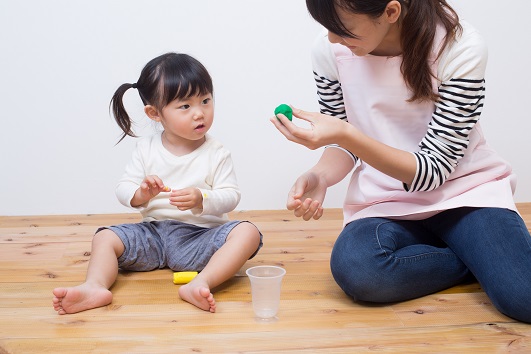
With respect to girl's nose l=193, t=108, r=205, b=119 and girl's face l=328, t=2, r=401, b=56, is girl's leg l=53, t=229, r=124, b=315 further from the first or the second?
girl's face l=328, t=2, r=401, b=56

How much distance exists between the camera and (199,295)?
1384mm

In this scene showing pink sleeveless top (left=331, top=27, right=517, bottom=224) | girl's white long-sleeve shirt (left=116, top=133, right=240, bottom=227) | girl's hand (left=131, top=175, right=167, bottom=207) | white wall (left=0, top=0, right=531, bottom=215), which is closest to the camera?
pink sleeveless top (left=331, top=27, right=517, bottom=224)

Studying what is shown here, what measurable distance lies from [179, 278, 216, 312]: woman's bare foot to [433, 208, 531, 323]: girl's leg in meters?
0.53

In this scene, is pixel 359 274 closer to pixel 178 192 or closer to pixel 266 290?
pixel 266 290

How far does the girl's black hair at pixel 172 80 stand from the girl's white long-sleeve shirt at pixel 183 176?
13cm

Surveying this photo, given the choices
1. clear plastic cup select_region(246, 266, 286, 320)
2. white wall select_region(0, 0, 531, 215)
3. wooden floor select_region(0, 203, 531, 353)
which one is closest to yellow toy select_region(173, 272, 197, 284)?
wooden floor select_region(0, 203, 531, 353)

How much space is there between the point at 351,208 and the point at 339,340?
1.43ft

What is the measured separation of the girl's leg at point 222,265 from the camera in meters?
1.39

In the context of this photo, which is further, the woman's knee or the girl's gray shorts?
the girl's gray shorts

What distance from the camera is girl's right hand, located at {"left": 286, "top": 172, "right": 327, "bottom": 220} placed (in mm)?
1358

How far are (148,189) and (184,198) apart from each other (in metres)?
0.10

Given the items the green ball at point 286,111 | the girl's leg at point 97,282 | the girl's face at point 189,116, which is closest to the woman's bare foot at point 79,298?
the girl's leg at point 97,282

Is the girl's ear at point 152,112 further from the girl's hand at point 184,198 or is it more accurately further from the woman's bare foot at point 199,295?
the woman's bare foot at point 199,295

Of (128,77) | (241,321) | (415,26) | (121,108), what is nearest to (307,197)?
(241,321)
